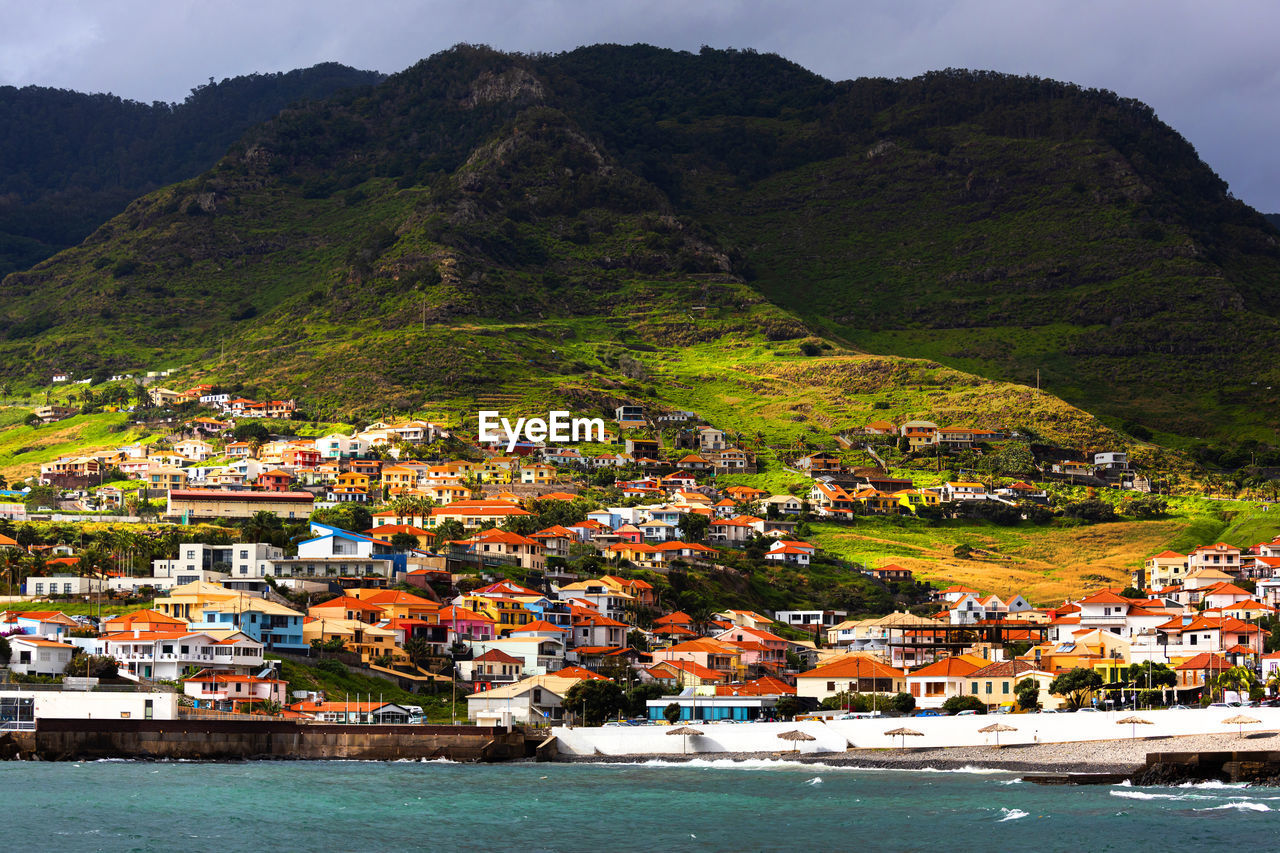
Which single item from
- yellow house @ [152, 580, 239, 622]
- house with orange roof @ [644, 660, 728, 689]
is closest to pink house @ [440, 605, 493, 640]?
house with orange roof @ [644, 660, 728, 689]

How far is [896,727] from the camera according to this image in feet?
267

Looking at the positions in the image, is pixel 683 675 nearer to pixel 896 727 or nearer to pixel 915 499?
pixel 896 727

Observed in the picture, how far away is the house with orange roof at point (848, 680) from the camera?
96000 millimetres

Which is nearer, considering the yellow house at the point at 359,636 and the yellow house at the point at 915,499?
the yellow house at the point at 359,636

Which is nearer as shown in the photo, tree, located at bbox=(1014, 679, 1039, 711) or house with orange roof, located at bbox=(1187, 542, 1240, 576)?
tree, located at bbox=(1014, 679, 1039, 711)

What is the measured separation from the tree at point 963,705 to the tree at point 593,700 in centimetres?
1737

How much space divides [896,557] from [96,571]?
65.6m

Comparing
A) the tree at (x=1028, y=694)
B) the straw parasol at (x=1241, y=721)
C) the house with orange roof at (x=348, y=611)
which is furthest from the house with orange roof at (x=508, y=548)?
the straw parasol at (x=1241, y=721)

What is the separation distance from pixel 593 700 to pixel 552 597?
2701 cm

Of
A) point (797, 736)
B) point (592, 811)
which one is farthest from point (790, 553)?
point (592, 811)

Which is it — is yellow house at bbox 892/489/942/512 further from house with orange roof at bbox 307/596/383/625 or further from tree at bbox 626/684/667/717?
tree at bbox 626/684/667/717

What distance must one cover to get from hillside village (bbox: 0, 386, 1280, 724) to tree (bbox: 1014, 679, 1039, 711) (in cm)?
14

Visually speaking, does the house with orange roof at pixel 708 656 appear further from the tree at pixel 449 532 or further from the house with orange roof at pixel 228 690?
the tree at pixel 449 532

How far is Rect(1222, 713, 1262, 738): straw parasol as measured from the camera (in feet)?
234
